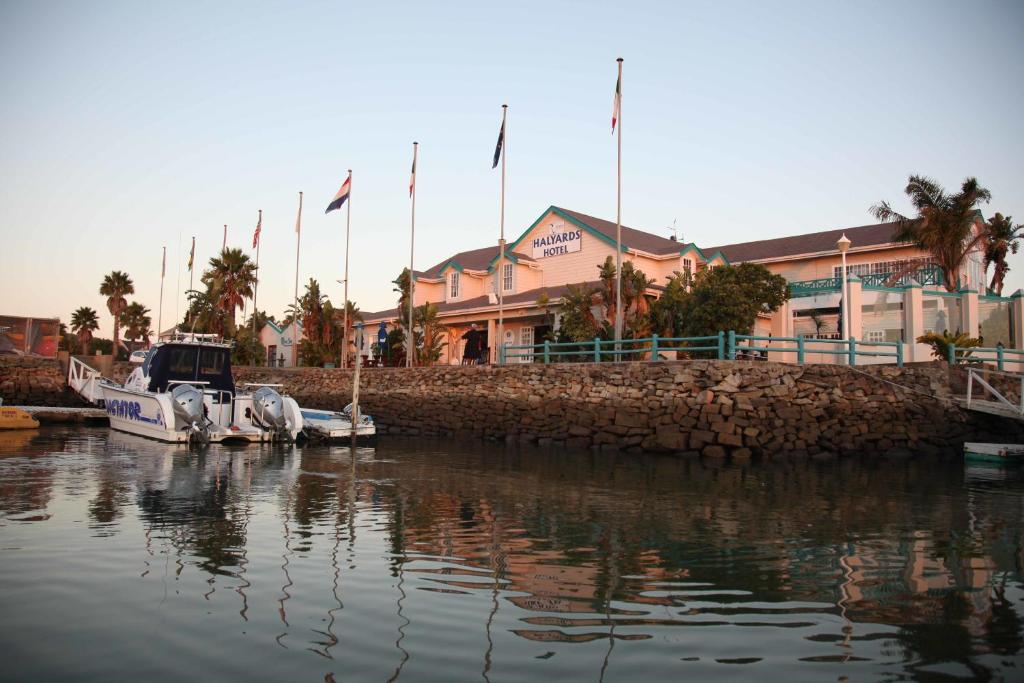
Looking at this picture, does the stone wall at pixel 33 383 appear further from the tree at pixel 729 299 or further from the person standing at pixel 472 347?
the tree at pixel 729 299

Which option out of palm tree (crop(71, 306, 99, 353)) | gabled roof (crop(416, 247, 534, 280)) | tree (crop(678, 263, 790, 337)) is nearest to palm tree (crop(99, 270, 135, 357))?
palm tree (crop(71, 306, 99, 353))

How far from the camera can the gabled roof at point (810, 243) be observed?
34062mm

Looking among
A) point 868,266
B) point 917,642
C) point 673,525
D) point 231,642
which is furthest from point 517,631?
point 868,266

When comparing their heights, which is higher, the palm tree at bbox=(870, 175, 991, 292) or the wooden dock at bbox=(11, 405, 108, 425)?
the palm tree at bbox=(870, 175, 991, 292)

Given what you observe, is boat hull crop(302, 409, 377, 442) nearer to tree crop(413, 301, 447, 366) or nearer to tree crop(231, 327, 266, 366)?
tree crop(413, 301, 447, 366)

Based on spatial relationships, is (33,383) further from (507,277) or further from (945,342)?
(945,342)

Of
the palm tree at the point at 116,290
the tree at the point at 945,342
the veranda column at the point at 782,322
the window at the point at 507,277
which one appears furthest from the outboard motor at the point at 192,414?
the palm tree at the point at 116,290

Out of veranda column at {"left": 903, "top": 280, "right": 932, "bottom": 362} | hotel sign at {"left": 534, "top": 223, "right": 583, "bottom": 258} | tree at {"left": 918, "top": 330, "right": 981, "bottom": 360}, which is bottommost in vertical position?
tree at {"left": 918, "top": 330, "right": 981, "bottom": 360}

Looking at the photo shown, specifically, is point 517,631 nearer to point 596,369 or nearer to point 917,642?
point 917,642

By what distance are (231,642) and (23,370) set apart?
40076 millimetres

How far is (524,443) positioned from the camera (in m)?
24.9

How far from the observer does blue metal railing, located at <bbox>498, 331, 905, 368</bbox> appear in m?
22.2

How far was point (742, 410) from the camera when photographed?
2123 cm

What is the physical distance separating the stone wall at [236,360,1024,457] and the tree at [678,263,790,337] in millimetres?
4567
